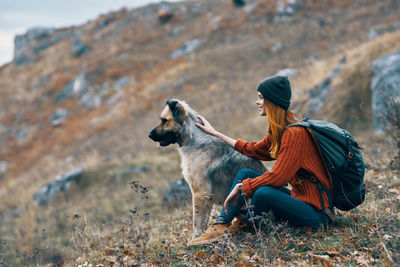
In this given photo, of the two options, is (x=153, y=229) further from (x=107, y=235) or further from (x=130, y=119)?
(x=130, y=119)

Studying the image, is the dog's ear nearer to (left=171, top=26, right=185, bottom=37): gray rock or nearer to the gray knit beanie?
the gray knit beanie

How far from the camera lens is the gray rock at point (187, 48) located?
30.6m

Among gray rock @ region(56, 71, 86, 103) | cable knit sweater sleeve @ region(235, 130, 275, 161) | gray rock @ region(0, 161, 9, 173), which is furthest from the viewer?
gray rock @ region(56, 71, 86, 103)

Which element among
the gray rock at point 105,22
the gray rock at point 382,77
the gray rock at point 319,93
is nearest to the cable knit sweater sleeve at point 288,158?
the gray rock at point 382,77

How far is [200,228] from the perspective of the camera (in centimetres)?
446

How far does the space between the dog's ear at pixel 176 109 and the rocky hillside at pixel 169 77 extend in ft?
22.5

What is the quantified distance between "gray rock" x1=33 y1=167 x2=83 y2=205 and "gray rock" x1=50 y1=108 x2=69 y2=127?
13.5m

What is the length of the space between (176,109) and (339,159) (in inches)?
96.3

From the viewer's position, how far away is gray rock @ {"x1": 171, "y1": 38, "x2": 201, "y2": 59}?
100 ft

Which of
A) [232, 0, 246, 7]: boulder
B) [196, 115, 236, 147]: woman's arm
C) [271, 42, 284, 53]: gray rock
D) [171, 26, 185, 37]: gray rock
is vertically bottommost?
[271, 42, 284, 53]: gray rock

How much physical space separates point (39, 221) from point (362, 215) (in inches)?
478

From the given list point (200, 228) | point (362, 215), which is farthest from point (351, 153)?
point (200, 228)

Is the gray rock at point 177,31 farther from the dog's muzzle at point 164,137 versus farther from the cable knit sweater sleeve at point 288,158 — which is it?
the cable knit sweater sleeve at point 288,158

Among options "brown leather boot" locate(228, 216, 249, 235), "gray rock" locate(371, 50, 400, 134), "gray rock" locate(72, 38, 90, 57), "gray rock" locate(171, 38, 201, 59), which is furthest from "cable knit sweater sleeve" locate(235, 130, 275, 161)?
"gray rock" locate(72, 38, 90, 57)
